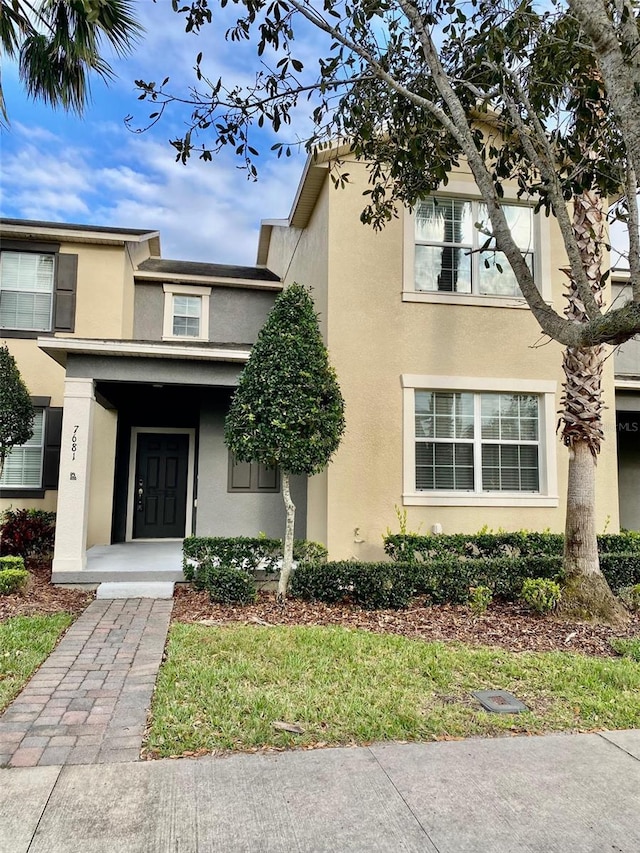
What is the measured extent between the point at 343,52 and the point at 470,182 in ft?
11.7

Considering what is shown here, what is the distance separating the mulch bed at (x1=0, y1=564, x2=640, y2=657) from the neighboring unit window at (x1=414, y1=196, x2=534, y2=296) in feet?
17.1

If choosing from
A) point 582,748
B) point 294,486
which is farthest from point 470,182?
point 582,748

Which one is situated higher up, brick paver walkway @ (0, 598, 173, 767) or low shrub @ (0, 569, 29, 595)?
low shrub @ (0, 569, 29, 595)

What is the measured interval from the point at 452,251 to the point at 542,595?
569cm

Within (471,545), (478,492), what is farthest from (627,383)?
(471,545)

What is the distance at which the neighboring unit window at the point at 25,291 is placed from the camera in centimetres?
1202

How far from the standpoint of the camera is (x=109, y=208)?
1872cm

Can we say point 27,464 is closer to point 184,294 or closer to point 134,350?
point 134,350

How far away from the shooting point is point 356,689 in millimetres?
4824

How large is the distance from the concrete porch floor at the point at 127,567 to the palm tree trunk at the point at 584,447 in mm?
5497

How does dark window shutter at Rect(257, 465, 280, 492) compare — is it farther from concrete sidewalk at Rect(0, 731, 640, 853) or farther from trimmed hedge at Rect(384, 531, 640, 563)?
Result: concrete sidewalk at Rect(0, 731, 640, 853)

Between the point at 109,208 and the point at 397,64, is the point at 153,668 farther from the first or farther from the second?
the point at 109,208

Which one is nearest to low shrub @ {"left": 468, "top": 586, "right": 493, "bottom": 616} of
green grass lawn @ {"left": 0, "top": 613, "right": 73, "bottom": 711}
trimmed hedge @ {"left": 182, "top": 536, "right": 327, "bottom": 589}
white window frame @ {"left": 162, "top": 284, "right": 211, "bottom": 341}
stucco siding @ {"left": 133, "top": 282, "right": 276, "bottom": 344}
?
trimmed hedge @ {"left": 182, "top": 536, "right": 327, "bottom": 589}

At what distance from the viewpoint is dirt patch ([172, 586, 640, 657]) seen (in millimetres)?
6445
